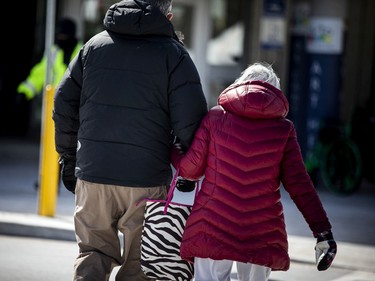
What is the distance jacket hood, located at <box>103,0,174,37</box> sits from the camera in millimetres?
5113

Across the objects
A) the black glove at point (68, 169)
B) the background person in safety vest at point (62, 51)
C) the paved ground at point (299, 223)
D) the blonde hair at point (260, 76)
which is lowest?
the paved ground at point (299, 223)

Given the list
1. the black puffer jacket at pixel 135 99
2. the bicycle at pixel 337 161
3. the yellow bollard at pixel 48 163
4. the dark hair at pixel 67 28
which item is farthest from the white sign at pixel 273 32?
the black puffer jacket at pixel 135 99

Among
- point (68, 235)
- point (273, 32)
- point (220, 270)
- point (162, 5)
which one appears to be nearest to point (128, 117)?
point (162, 5)

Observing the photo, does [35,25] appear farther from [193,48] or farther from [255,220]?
[255,220]

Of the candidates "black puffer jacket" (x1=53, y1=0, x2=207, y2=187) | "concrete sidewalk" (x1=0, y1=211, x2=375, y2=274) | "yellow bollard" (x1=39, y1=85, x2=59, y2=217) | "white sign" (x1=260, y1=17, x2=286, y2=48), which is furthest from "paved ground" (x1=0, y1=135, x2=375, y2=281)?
"black puffer jacket" (x1=53, y1=0, x2=207, y2=187)

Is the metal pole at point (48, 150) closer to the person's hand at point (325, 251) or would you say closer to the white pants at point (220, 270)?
the white pants at point (220, 270)

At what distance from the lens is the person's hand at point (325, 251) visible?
4.89 metres

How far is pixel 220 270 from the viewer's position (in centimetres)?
495

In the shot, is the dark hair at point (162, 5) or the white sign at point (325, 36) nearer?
the dark hair at point (162, 5)

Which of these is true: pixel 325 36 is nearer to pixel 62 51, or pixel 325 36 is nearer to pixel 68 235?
pixel 62 51

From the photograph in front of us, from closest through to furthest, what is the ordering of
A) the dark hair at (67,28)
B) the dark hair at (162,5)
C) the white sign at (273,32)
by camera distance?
the dark hair at (162,5)
the dark hair at (67,28)
the white sign at (273,32)

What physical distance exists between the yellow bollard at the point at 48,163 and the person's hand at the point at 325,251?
453 cm

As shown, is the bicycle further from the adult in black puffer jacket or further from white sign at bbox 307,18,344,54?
the adult in black puffer jacket

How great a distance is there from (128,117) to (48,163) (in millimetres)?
4123
